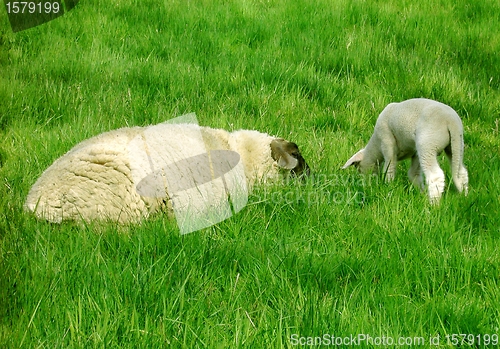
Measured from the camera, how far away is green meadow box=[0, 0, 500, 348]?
7.49 ft

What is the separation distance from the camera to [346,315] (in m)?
2.30

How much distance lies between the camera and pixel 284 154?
4.13 meters

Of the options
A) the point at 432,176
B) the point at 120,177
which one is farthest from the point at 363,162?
the point at 120,177

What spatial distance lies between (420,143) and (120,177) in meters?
2.05

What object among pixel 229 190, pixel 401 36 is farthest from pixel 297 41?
pixel 229 190

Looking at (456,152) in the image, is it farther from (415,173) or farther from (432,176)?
(415,173)

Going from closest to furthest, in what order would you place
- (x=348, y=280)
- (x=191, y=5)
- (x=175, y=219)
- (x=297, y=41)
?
(x=348, y=280)
(x=175, y=219)
(x=297, y=41)
(x=191, y=5)

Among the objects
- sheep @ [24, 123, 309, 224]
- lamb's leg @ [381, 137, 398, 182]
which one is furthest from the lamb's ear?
sheep @ [24, 123, 309, 224]

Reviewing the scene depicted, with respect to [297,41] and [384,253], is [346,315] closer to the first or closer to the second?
[384,253]

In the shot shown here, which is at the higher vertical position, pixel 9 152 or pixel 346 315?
pixel 346 315

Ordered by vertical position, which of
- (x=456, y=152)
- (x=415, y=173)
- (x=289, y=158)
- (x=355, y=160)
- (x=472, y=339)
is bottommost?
(x=415, y=173)

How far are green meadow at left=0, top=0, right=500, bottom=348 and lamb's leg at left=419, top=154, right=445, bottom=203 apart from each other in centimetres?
7

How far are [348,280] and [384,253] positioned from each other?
0.30 m

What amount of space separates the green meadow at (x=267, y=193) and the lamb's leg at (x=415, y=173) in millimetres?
104
